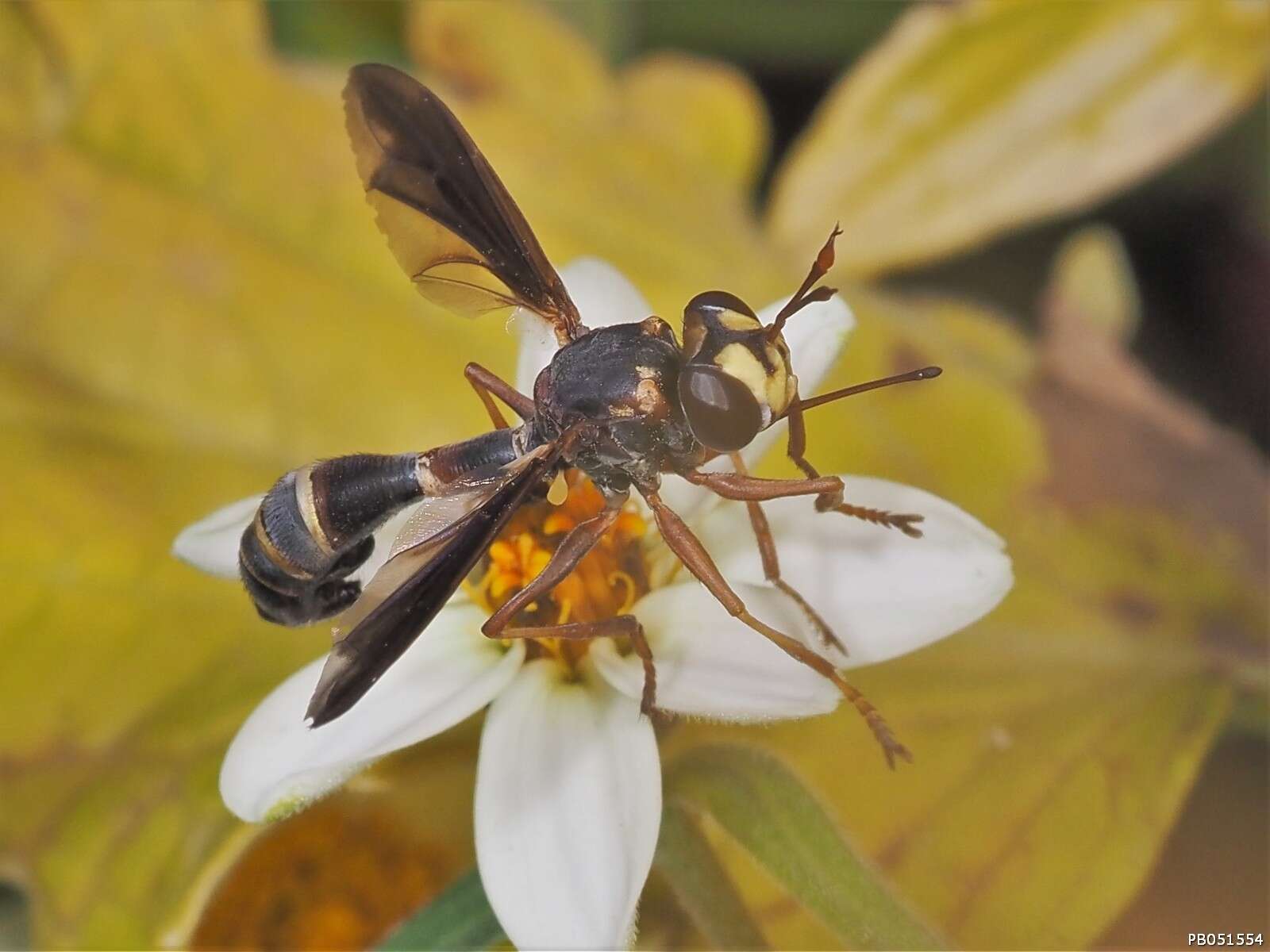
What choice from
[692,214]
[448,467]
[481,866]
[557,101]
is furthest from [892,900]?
[557,101]

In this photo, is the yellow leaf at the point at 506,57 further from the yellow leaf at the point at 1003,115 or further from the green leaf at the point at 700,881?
the green leaf at the point at 700,881

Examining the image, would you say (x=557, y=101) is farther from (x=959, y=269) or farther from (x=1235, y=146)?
(x=1235, y=146)

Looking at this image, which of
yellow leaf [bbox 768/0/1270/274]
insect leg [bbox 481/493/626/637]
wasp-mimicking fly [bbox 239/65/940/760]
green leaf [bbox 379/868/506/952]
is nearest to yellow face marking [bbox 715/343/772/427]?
wasp-mimicking fly [bbox 239/65/940/760]

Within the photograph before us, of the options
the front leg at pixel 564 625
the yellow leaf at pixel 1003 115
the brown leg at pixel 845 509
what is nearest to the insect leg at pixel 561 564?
the front leg at pixel 564 625

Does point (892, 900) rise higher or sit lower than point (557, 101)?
lower

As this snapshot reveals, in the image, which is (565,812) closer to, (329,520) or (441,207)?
(329,520)

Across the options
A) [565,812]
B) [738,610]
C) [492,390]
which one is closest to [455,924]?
[565,812]
